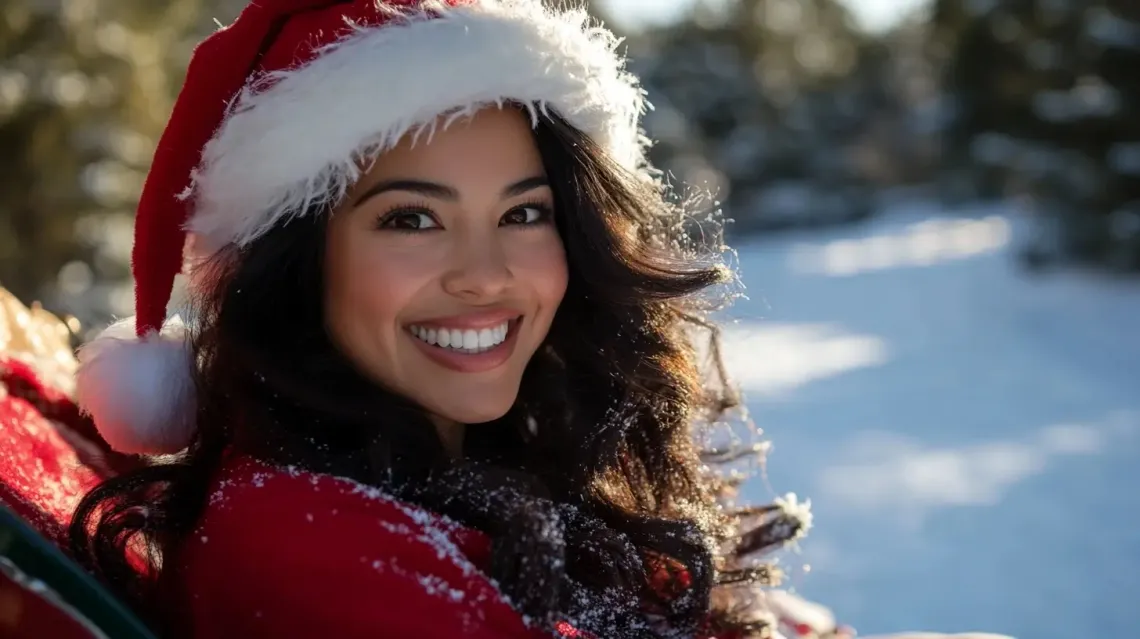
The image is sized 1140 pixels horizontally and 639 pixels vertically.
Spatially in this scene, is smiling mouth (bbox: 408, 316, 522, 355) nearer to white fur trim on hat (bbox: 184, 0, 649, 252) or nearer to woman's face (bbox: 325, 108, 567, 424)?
woman's face (bbox: 325, 108, 567, 424)

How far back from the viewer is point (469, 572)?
145 cm

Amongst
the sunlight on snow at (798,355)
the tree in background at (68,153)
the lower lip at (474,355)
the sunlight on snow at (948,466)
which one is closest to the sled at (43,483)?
the lower lip at (474,355)

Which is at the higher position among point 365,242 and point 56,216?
point 56,216

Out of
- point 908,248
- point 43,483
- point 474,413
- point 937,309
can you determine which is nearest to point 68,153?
point 43,483

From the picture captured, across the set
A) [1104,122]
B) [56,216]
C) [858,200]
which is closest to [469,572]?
[56,216]

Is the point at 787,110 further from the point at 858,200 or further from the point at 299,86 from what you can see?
the point at 299,86

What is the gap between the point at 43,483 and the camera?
1771 millimetres

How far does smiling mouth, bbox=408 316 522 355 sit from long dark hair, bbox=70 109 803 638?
12 cm

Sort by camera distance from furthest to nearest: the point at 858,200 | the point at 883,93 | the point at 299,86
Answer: the point at 883,93 < the point at 858,200 < the point at 299,86

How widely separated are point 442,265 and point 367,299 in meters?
0.13

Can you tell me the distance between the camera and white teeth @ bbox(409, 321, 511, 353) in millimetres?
1730

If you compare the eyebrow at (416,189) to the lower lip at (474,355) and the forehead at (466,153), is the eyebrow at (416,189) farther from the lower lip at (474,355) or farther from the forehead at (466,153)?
the lower lip at (474,355)

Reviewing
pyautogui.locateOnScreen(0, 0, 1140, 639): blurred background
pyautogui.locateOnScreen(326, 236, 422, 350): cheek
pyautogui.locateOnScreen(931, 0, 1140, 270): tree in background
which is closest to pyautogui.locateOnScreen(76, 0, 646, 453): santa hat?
pyautogui.locateOnScreen(326, 236, 422, 350): cheek

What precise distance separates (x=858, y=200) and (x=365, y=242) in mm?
20023
